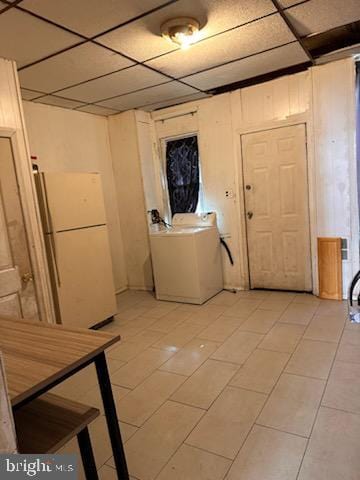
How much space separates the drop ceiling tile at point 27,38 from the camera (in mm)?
2045

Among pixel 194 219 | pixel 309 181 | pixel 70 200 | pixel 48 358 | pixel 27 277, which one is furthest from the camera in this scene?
pixel 194 219

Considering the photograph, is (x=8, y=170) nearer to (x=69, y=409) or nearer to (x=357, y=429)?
(x=69, y=409)

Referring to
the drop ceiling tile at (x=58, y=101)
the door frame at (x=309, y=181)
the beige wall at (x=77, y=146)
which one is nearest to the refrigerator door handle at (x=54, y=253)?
the beige wall at (x=77, y=146)

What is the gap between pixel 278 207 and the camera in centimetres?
387

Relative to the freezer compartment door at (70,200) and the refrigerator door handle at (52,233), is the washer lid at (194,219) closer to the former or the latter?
the freezer compartment door at (70,200)

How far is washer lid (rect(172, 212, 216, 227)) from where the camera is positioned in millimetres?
4223

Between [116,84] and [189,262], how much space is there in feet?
6.70

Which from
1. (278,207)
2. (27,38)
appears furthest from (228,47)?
(278,207)

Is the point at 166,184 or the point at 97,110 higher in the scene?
the point at 97,110

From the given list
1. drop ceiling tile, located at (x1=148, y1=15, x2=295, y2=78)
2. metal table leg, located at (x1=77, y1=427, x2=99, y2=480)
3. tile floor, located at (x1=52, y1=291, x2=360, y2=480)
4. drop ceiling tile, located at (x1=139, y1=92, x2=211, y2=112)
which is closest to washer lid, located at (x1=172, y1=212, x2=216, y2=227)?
tile floor, located at (x1=52, y1=291, x2=360, y2=480)

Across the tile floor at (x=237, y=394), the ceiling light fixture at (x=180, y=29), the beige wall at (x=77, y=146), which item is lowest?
the tile floor at (x=237, y=394)

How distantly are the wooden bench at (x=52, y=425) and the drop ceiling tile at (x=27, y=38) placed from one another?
7.09 feet

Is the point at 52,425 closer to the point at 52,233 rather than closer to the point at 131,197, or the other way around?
the point at 52,233

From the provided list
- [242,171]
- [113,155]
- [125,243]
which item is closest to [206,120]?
[242,171]
